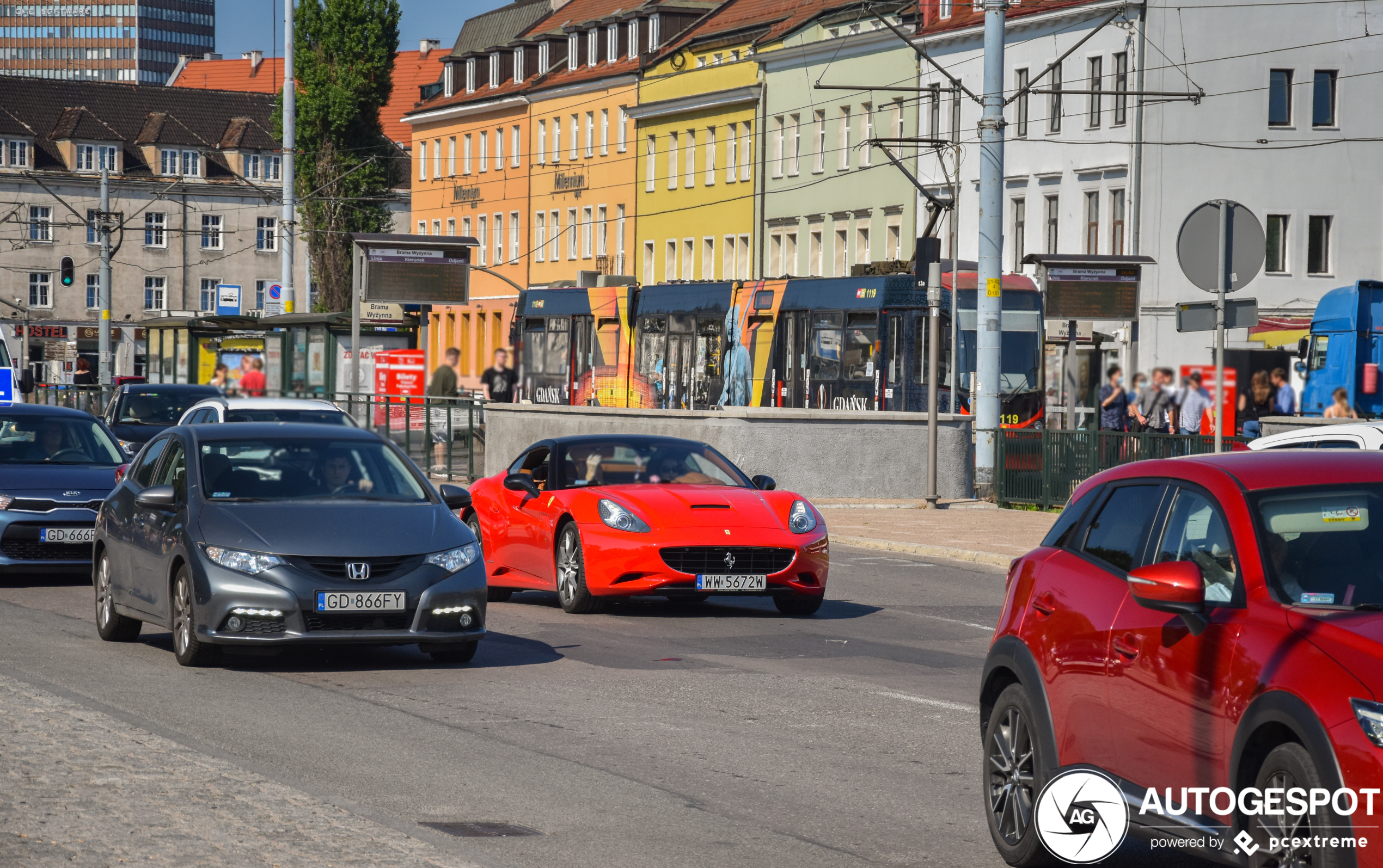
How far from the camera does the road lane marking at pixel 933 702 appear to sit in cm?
1088

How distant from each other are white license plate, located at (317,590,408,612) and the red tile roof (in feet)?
333

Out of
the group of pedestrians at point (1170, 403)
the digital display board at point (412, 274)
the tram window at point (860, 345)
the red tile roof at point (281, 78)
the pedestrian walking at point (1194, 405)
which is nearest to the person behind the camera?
the pedestrian walking at point (1194, 405)

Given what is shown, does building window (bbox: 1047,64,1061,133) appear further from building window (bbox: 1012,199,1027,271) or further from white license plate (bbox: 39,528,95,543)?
white license plate (bbox: 39,528,95,543)

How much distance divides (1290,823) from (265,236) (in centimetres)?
11935

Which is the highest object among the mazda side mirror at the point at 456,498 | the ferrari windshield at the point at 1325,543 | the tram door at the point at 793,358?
the tram door at the point at 793,358

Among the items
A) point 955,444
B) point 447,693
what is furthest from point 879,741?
point 955,444

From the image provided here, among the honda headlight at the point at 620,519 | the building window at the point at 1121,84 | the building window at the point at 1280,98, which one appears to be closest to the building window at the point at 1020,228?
the building window at the point at 1121,84

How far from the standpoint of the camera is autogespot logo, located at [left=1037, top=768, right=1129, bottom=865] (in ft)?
21.3

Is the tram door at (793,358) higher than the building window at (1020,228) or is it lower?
lower

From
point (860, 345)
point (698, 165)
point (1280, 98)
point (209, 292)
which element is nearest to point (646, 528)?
point (860, 345)

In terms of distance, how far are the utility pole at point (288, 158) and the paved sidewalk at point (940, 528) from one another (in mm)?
24234

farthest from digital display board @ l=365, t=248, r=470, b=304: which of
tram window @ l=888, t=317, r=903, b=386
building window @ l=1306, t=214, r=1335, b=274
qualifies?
building window @ l=1306, t=214, r=1335, b=274

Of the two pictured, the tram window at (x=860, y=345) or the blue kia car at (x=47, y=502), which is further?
the tram window at (x=860, y=345)

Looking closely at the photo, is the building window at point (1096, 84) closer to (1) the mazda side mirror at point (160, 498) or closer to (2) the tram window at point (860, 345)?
(2) the tram window at point (860, 345)
